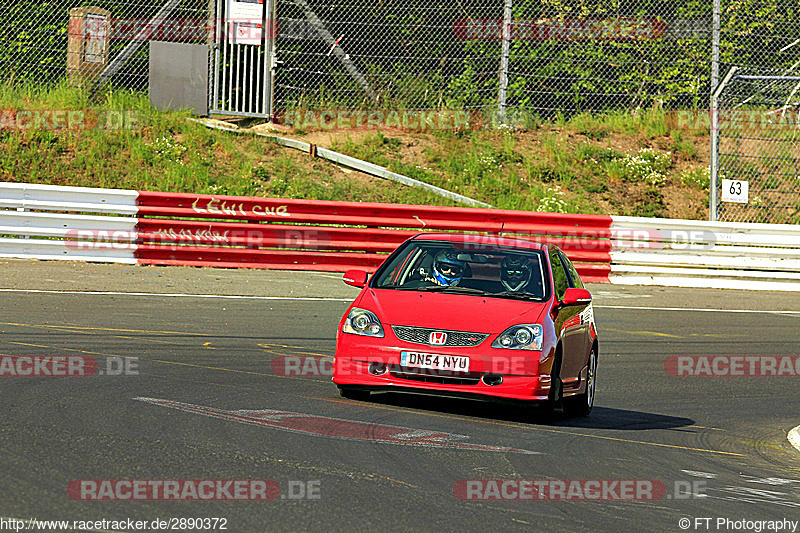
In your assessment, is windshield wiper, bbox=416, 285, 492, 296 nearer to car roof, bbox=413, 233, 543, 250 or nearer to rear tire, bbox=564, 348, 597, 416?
car roof, bbox=413, 233, 543, 250

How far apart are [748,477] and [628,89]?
1926 cm

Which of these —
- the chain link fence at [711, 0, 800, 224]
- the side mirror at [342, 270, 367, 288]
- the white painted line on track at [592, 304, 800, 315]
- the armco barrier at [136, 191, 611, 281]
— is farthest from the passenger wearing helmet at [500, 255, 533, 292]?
the chain link fence at [711, 0, 800, 224]

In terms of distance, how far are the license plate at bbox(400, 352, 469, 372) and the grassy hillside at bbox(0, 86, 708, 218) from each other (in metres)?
13.9

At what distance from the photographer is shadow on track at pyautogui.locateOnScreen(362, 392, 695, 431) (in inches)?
368

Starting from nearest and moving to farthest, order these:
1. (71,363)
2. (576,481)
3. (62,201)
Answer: (576,481) → (71,363) → (62,201)

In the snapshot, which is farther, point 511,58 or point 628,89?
point 628,89

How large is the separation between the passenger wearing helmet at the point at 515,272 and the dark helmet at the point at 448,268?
35cm

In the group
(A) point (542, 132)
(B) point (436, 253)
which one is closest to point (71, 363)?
(B) point (436, 253)

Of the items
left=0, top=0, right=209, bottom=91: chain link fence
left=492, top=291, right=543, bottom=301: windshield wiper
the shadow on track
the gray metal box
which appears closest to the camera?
the shadow on track

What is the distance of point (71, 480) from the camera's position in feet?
19.7

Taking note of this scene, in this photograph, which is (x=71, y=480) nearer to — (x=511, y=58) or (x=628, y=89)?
(x=511, y=58)

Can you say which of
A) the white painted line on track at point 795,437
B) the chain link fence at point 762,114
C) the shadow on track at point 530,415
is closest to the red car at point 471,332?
the shadow on track at point 530,415

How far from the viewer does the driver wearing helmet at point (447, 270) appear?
10.1m

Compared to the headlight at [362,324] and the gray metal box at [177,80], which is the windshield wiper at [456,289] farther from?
the gray metal box at [177,80]
